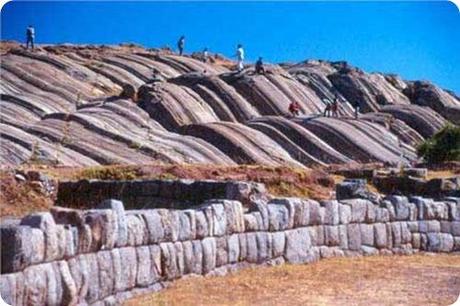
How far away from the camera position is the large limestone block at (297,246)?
637 inches

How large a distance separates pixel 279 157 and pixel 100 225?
29.2 meters

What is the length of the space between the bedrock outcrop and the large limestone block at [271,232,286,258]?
2 centimetres

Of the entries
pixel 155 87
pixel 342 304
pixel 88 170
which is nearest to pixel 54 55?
pixel 155 87

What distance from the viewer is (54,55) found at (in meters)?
57.2

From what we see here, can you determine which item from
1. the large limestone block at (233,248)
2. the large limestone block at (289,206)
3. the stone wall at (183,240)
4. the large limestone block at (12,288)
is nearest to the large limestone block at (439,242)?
the stone wall at (183,240)

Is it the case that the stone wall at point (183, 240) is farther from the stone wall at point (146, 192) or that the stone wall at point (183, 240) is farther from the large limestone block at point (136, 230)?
the stone wall at point (146, 192)

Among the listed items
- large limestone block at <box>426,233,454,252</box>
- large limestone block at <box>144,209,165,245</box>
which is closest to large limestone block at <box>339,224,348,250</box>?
large limestone block at <box>426,233,454,252</box>

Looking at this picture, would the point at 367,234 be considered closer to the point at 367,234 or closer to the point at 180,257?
the point at 367,234

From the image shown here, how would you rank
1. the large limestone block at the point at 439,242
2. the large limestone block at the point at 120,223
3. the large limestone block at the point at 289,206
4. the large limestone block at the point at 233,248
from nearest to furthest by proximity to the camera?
the large limestone block at the point at 120,223, the large limestone block at the point at 233,248, the large limestone block at the point at 289,206, the large limestone block at the point at 439,242

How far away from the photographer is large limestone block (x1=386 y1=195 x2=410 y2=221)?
20.0m

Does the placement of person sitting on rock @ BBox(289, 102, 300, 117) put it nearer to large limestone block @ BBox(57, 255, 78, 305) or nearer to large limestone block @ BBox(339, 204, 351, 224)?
large limestone block @ BBox(339, 204, 351, 224)

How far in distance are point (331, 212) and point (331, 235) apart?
436mm

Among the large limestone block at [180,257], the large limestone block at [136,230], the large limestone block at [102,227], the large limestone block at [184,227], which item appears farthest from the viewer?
the large limestone block at [184,227]

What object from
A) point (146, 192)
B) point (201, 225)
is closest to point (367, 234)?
point (146, 192)
